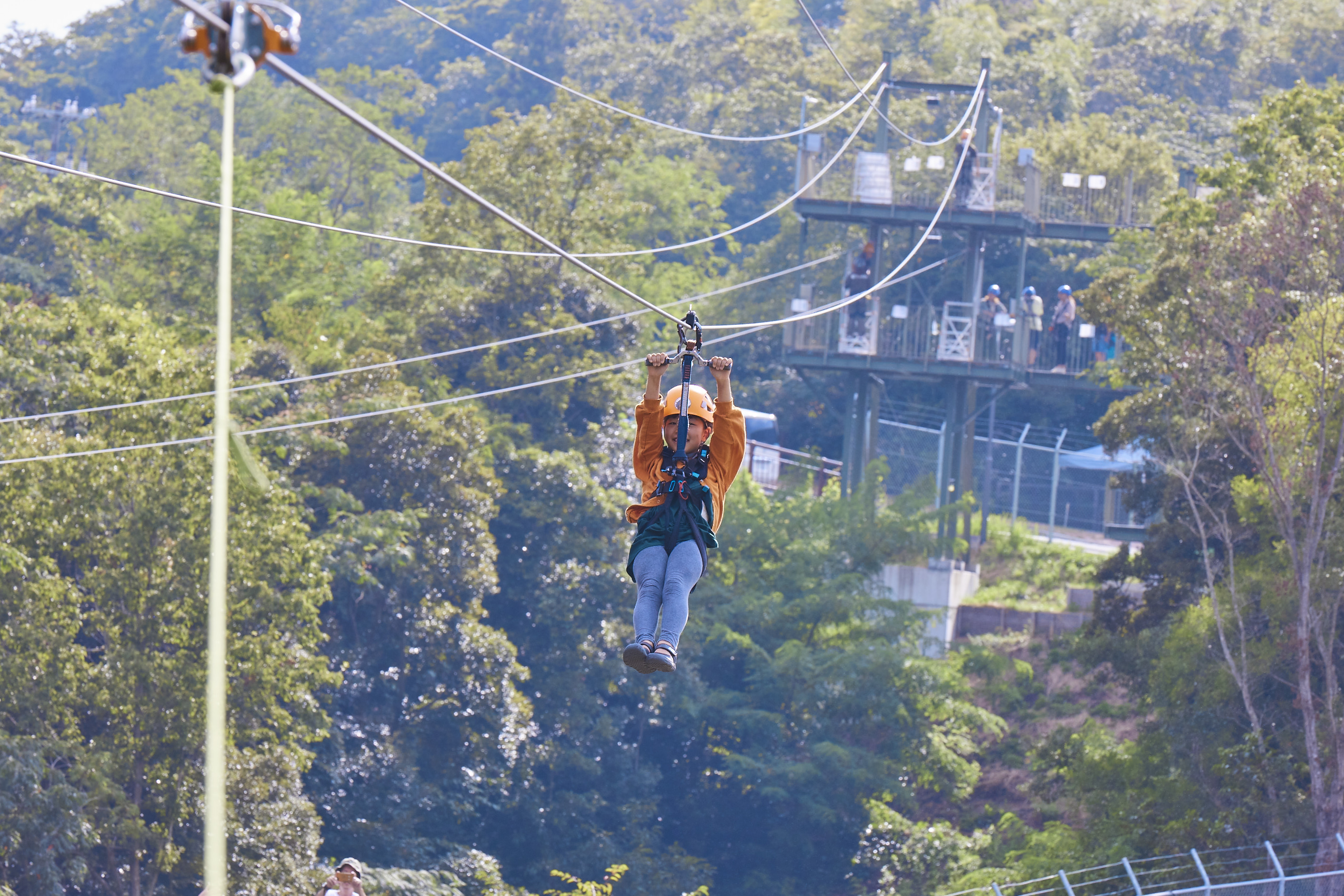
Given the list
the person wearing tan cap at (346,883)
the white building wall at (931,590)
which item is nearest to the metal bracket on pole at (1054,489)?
the white building wall at (931,590)

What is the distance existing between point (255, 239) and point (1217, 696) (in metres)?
21.2

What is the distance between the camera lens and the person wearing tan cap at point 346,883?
10.7 metres

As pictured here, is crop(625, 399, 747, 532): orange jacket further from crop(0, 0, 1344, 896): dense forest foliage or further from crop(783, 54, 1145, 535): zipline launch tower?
crop(783, 54, 1145, 535): zipline launch tower

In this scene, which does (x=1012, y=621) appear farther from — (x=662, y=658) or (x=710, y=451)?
(x=662, y=658)

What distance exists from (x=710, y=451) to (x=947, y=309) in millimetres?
22665

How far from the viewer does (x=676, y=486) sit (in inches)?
372

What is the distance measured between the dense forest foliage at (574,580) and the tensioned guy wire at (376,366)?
1.06 ft

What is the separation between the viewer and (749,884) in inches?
1155

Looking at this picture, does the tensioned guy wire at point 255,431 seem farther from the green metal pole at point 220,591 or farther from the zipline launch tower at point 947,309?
the green metal pole at point 220,591

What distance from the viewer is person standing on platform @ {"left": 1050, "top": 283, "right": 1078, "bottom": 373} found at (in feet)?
103

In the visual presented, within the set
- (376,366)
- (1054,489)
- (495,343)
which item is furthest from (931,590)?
(376,366)

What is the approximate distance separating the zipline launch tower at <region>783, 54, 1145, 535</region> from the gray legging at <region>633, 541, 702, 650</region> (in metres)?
20.9

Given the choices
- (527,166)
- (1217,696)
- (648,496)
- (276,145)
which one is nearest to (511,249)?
(527,166)

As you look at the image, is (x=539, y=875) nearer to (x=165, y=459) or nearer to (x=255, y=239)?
(x=165, y=459)
